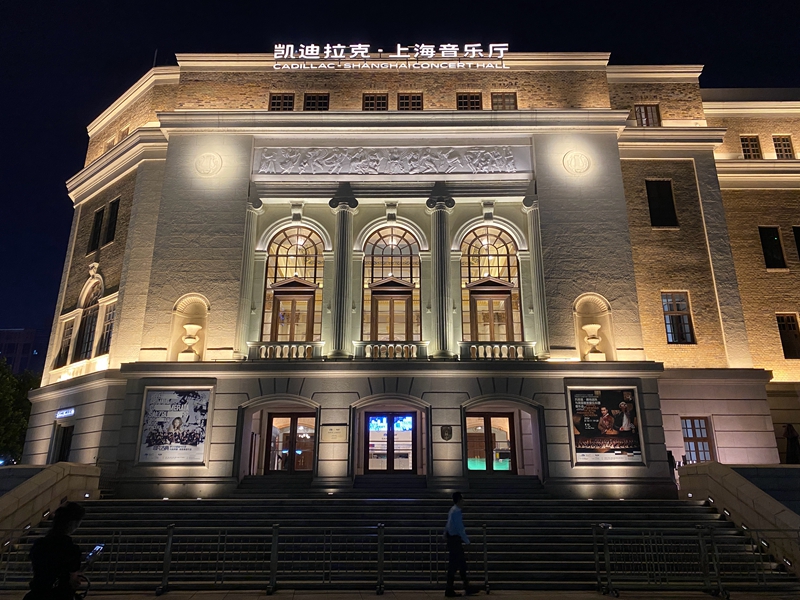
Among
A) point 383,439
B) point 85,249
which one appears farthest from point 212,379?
point 85,249

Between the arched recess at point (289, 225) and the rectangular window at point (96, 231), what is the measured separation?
8827 mm

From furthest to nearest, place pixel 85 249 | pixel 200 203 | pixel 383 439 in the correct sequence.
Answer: pixel 85 249, pixel 200 203, pixel 383 439

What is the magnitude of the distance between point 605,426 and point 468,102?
601 inches

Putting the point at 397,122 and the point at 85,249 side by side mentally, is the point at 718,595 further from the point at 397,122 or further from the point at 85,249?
the point at 85,249

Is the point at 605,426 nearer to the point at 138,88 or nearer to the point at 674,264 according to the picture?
the point at 674,264

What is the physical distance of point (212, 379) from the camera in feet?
73.7

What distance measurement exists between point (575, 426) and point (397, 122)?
A: 14579 mm

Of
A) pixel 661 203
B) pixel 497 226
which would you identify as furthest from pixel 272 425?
pixel 661 203

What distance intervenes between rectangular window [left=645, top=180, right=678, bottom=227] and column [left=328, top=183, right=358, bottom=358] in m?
13.0

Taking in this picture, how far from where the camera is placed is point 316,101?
27.0 meters

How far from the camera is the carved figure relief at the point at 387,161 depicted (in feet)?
84.1

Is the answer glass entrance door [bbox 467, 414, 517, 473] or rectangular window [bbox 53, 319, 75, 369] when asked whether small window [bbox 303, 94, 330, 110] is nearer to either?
rectangular window [bbox 53, 319, 75, 369]

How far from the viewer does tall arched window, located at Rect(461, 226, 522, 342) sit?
79.7 ft

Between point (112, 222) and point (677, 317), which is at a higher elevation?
point (112, 222)
